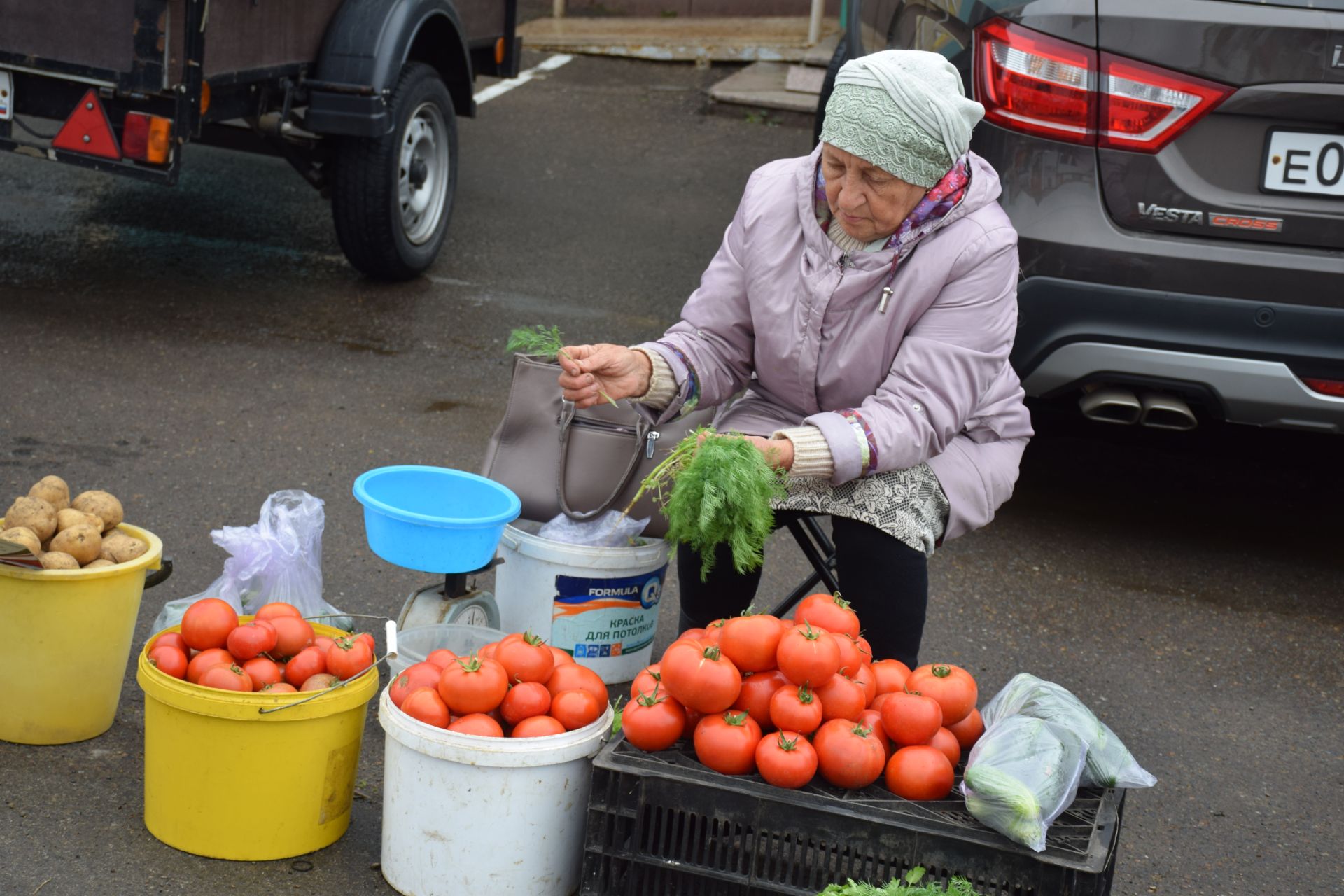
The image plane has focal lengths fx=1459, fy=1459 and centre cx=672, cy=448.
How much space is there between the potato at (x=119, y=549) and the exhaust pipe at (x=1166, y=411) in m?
2.59

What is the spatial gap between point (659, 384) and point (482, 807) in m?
0.97

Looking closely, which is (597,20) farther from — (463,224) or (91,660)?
(91,660)

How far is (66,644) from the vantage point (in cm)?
283

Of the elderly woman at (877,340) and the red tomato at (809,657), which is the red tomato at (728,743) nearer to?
the red tomato at (809,657)

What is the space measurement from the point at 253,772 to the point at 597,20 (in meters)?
10.8

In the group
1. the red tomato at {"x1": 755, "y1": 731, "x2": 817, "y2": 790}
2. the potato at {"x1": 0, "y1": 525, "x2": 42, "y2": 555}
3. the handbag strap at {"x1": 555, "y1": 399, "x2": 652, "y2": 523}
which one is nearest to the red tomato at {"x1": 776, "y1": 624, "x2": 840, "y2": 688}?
the red tomato at {"x1": 755, "y1": 731, "x2": 817, "y2": 790}

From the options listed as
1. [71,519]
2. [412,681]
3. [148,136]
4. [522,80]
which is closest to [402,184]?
[148,136]

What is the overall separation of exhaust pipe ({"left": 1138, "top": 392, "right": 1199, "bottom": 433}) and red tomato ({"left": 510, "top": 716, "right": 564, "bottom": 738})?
214cm

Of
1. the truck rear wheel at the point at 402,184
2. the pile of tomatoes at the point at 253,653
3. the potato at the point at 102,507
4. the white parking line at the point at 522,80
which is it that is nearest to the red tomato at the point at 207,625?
the pile of tomatoes at the point at 253,653

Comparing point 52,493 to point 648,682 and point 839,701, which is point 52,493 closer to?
point 648,682

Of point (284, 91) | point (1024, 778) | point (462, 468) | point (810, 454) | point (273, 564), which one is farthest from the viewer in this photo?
point (284, 91)

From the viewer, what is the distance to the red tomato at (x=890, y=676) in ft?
8.62

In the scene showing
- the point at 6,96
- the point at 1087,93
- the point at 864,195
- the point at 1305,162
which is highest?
the point at 1087,93

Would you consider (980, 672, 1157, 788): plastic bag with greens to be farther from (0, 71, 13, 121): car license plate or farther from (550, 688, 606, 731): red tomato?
(0, 71, 13, 121): car license plate
